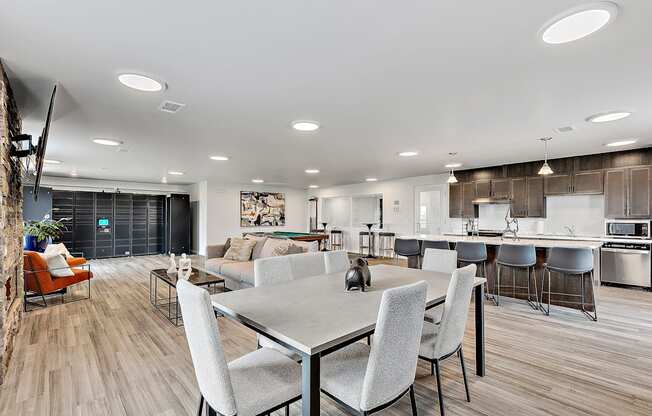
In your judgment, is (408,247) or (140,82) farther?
(408,247)

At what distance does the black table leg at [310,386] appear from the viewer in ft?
3.94

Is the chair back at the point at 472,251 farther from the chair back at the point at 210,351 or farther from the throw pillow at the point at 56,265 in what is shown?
the throw pillow at the point at 56,265

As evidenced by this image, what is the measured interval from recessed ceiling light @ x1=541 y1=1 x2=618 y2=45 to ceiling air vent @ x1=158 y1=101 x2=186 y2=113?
2916 mm

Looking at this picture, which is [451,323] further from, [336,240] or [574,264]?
[336,240]

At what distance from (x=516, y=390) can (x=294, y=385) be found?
1781mm

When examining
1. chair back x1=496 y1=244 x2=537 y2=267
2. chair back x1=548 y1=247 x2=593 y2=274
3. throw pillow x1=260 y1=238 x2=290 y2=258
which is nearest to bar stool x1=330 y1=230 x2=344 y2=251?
throw pillow x1=260 y1=238 x2=290 y2=258

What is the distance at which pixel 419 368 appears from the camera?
257cm

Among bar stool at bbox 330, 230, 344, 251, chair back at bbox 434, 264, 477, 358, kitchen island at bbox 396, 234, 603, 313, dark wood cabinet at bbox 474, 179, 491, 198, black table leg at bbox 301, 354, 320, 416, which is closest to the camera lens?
black table leg at bbox 301, 354, 320, 416

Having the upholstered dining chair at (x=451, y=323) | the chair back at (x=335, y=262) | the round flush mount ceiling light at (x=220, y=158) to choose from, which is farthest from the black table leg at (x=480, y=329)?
the round flush mount ceiling light at (x=220, y=158)

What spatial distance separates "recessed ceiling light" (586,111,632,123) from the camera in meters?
3.22

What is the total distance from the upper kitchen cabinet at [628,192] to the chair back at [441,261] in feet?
15.1

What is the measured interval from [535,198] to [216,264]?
6.35 m

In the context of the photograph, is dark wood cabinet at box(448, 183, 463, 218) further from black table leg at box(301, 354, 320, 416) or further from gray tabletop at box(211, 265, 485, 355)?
black table leg at box(301, 354, 320, 416)

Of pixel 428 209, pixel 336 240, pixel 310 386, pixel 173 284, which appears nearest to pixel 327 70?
pixel 310 386
